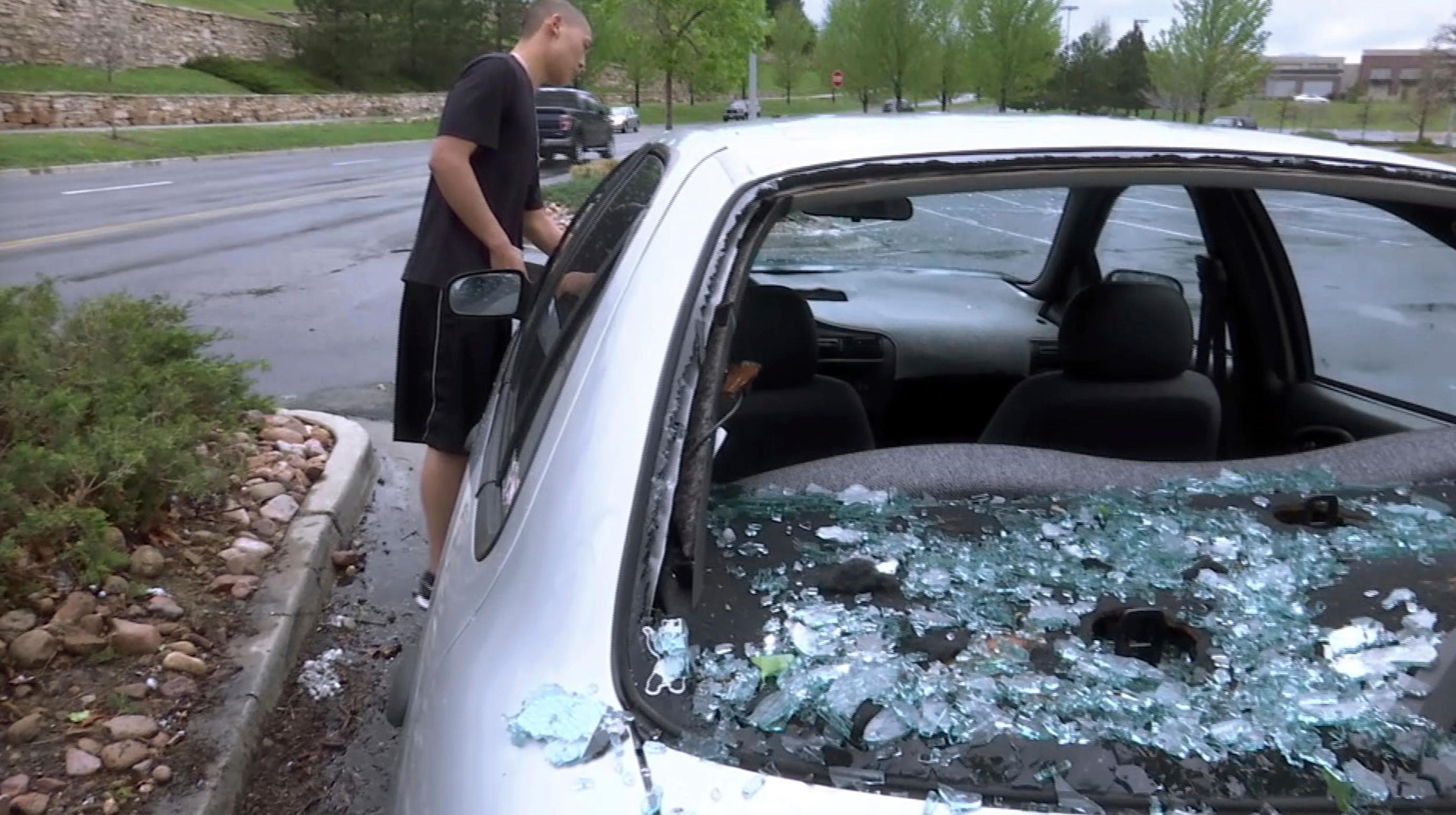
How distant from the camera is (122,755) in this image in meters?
2.92

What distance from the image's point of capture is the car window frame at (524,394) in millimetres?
1775

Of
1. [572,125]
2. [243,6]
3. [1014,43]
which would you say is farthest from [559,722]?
[243,6]

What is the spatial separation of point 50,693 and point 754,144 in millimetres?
2443

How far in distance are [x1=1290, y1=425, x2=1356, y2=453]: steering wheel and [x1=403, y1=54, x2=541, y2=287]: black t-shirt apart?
2.34m

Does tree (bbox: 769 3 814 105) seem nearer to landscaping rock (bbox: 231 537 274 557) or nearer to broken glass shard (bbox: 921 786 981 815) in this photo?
landscaping rock (bbox: 231 537 274 557)

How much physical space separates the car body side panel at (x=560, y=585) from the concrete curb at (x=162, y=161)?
21.8 metres

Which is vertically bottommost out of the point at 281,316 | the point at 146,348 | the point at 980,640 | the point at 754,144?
the point at 281,316

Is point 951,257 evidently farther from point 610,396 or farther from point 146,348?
point 610,396

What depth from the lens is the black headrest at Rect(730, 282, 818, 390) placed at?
86.8 inches

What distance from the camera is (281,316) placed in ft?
30.3

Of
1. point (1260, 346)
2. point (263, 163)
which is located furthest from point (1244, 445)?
point (263, 163)

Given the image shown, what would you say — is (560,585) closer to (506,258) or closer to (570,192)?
(506,258)

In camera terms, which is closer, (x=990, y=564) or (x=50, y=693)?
(x=990, y=564)

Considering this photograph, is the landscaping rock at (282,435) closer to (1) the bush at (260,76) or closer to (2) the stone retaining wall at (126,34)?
(2) the stone retaining wall at (126,34)
